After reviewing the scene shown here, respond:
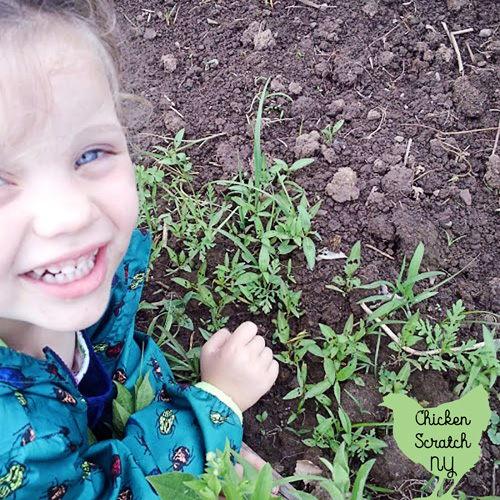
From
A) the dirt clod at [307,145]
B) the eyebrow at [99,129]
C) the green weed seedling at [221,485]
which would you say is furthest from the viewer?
the dirt clod at [307,145]

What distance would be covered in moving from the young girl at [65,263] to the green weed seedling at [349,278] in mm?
480

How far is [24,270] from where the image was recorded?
109cm

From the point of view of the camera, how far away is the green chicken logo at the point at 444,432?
2.59 feet

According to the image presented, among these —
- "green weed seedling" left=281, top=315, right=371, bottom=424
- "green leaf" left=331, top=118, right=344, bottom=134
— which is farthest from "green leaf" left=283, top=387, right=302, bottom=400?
"green leaf" left=331, top=118, right=344, bottom=134

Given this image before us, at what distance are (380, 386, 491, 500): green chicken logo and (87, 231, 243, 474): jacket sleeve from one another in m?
0.74

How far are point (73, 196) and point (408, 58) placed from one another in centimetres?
147

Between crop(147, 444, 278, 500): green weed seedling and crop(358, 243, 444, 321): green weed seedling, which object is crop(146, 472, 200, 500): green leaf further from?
crop(358, 243, 444, 321): green weed seedling

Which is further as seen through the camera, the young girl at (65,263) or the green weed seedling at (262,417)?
the green weed seedling at (262,417)

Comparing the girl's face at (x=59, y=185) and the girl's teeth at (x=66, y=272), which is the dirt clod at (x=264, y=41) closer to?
the girl's face at (x=59, y=185)

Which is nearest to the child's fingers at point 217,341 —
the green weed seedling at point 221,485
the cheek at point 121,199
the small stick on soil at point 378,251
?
the small stick on soil at point 378,251

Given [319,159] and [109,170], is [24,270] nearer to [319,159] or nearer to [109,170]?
[109,170]

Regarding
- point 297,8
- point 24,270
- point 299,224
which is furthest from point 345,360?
point 297,8

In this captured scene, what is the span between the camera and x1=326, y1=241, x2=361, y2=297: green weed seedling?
179 centimetres

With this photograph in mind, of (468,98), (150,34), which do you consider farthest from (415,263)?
A: (150,34)
